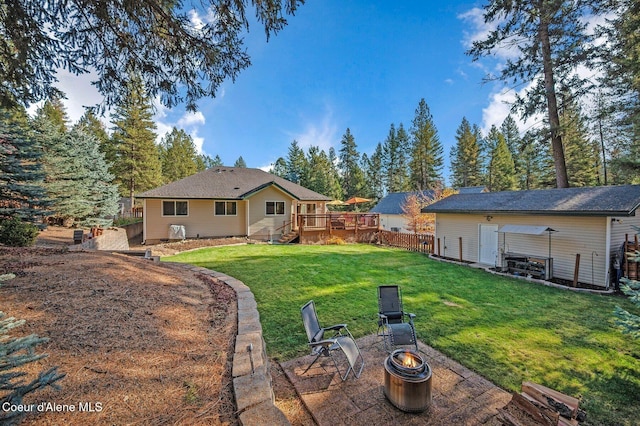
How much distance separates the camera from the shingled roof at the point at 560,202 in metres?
7.95

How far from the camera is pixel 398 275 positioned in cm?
869

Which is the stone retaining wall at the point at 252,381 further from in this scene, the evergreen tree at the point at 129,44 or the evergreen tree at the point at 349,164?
the evergreen tree at the point at 349,164

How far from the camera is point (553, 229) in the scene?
927 cm

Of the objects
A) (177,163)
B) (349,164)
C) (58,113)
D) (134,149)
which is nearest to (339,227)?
(134,149)

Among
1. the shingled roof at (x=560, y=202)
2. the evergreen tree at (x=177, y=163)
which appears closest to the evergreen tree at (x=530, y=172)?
the shingled roof at (x=560, y=202)

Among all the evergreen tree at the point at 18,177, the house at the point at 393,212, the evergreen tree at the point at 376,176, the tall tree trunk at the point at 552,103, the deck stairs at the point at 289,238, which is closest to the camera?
the evergreen tree at the point at 18,177

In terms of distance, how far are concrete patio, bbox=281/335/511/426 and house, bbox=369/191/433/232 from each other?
23.0 metres

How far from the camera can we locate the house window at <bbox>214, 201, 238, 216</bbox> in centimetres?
1688

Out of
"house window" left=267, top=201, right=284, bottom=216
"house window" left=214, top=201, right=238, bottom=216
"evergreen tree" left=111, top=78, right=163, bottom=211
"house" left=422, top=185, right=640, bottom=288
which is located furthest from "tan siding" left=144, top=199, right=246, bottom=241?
"house" left=422, top=185, right=640, bottom=288

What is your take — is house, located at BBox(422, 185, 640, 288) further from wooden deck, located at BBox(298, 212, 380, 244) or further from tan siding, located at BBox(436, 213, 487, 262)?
wooden deck, located at BBox(298, 212, 380, 244)

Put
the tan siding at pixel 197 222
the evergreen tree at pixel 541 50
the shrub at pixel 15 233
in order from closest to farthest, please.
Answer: the shrub at pixel 15 233 → the evergreen tree at pixel 541 50 → the tan siding at pixel 197 222

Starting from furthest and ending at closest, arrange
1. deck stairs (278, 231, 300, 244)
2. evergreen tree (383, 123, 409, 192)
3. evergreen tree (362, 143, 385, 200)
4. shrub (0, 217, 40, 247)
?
1. evergreen tree (362, 143, 385, 200)
2. evergreen tree (383, 123, 409, 192)
3. deck stairs (278, 231, 300, 244)
4. shrub (0, 217, 40, 247)

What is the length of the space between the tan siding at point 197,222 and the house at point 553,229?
11.9 m

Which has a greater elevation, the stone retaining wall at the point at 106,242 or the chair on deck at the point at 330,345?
the stone retaining wall at the point at 106,242
